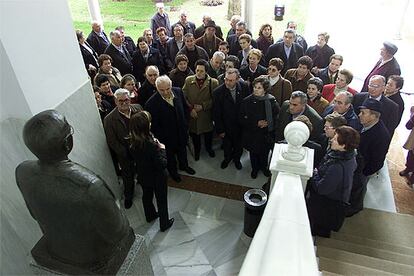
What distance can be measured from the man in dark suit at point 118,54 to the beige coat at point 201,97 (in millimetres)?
1802

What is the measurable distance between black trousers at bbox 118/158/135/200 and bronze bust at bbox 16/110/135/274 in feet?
8.14

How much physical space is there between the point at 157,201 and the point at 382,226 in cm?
316

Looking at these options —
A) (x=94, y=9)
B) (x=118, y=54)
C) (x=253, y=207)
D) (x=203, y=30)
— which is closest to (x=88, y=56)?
(x=118, y=54)

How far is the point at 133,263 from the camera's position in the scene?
2.56 meters

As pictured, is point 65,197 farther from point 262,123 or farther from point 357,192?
point 357,192

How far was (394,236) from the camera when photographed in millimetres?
4559

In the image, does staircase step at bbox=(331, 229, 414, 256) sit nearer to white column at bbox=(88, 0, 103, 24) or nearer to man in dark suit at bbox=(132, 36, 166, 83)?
man in dark suit at bbox=(132, 36, 166, 83)

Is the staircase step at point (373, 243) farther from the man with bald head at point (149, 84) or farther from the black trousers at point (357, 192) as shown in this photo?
the man with bald head at point (149, 84)

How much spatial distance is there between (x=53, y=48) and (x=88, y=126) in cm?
106

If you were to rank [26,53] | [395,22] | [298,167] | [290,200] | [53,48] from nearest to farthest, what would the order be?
[290,200]
[298,167]
[26,53]
[53,48]
[395,22]

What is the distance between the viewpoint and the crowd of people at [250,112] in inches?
150

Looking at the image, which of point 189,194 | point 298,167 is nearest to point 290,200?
point 298,167

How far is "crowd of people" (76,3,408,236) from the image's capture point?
381 centimetres

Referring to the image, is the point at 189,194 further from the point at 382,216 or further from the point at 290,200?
the point at 290,200
